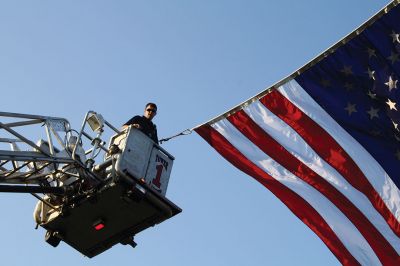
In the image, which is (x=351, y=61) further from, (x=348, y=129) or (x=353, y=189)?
(x=353, y=189)

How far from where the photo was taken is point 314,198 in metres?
16.5

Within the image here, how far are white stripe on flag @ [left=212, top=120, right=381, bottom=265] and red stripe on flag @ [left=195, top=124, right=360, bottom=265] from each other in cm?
8

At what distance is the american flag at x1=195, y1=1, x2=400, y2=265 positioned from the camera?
607 inches

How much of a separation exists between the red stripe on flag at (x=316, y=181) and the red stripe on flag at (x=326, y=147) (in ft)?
1.20

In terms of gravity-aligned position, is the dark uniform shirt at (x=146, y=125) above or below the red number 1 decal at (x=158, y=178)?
above

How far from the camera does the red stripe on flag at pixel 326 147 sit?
15.6 m

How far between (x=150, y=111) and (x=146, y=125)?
54 centimetres

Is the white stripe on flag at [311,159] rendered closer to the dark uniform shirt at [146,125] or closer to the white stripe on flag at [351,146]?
the white stripe on flag at [351,146]

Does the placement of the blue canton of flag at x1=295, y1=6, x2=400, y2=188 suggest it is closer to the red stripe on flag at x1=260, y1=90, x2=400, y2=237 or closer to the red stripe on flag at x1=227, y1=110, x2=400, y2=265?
the red stripe on flag at x1=260, y1=90, x2=400, y2=237

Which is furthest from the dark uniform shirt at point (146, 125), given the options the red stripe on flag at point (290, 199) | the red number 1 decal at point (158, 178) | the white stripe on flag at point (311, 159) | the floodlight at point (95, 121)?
the white stripe on flag at point (311, 159)

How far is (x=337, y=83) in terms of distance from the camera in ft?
52.7

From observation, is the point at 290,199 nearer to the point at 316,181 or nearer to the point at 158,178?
the point at 316,181

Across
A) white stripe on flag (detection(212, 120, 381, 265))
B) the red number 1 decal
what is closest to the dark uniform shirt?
the red number 1 decal

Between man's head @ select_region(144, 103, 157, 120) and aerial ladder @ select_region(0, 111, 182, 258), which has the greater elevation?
man's head @ select_region(144, 103, 157, 120)
